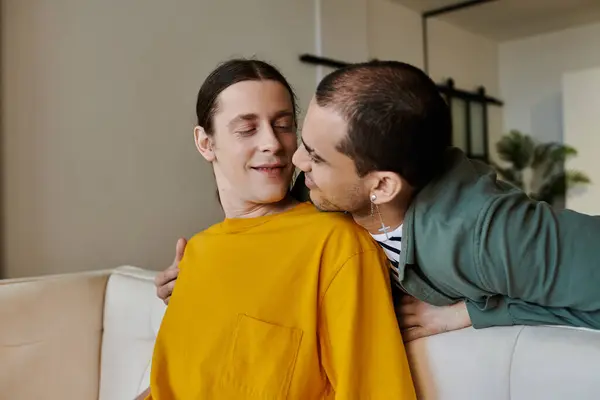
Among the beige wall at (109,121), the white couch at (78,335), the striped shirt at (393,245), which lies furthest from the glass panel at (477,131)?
the striped shirt at (393,245)

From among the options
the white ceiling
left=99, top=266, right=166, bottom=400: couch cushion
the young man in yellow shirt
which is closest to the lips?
the young man in yellow shirt

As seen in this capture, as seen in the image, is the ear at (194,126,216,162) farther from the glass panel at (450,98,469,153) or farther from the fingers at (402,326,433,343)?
the glass panel at (450,98,469,153)

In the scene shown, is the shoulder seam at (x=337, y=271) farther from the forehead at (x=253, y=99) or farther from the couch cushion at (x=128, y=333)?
the couch cushion at (x=128, y=333)

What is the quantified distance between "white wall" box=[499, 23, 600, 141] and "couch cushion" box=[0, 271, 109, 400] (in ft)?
16.3

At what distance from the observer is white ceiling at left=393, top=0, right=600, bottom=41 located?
4.73 metres

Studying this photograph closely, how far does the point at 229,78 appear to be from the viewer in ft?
3.59

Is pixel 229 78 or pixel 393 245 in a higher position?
pixel 229 78

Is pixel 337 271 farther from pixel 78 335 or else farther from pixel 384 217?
pixel 78 335

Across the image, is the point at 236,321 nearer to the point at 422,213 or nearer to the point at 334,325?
the point at 334,325

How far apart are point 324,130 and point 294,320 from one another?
300mm

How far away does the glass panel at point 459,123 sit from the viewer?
5188 mm

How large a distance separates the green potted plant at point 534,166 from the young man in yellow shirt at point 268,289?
4585 mm

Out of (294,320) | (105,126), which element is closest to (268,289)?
(294,320)

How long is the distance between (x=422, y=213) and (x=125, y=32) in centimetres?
224
